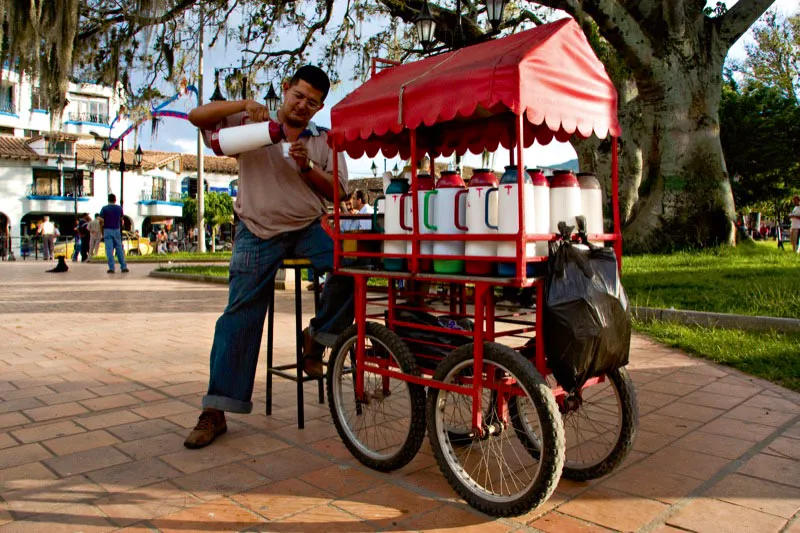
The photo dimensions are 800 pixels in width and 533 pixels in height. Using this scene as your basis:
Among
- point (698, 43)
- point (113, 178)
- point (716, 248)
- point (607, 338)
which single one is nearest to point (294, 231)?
point (607, 338)

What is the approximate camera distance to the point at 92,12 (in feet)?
38.2

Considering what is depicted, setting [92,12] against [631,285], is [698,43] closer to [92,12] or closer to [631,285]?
[631,285]

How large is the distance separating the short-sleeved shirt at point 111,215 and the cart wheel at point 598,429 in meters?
15.2

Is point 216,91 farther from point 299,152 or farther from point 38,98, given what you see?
point 299,152

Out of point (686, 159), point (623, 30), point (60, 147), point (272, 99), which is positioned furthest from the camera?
point (60, 147)

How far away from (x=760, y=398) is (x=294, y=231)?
3.13 metres

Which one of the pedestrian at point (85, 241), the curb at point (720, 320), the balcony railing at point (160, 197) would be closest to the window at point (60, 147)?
the balcony railing at point (160, 197)

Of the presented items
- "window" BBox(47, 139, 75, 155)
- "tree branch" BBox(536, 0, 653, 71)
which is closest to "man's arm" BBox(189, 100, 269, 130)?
"tree branch" BBox(536, 0, 653, 71)

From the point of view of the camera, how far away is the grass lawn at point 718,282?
22.4 feet

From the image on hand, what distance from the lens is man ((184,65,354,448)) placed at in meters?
3.45

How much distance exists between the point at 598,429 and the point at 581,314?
1286mm

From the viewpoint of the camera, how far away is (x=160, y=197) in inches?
2147

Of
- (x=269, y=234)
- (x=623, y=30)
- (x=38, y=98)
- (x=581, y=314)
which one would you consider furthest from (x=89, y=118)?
(x=581, y=314)

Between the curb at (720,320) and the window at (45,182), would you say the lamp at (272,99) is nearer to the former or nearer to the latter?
the curb at (720,320)
